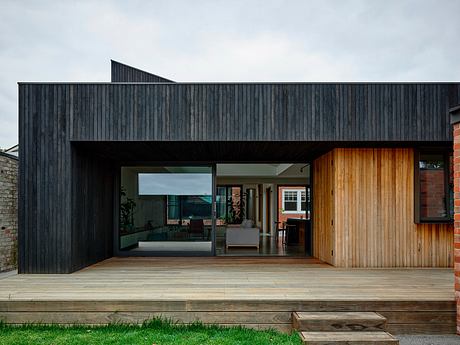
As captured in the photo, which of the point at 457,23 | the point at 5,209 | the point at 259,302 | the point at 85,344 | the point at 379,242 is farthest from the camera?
the point at 457,23

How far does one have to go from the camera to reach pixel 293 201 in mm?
19062

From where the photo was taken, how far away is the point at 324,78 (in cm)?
2323

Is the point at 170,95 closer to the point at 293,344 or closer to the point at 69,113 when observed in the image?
the point at 69,113

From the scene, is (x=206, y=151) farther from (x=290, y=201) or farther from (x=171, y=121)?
(x=290, y=201)

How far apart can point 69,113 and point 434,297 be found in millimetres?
5517

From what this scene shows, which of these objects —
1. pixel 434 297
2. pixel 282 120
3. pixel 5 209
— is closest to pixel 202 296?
pixel 434 297

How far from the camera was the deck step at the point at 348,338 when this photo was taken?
382cm

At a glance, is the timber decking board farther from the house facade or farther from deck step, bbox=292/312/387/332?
the house facade

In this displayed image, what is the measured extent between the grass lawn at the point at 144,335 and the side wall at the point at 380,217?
3064 mm

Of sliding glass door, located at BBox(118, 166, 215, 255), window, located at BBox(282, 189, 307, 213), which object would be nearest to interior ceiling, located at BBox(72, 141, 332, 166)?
sliding glass door, located at BBox(118, 166, 215, 255)

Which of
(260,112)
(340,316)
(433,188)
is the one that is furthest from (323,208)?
(340,316)

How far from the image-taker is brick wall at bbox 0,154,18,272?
766 centimetres

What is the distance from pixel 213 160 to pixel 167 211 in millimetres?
1430

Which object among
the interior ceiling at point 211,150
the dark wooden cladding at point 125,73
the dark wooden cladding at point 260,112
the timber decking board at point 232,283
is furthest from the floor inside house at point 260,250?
the dark wooden cladding at point 125,73
